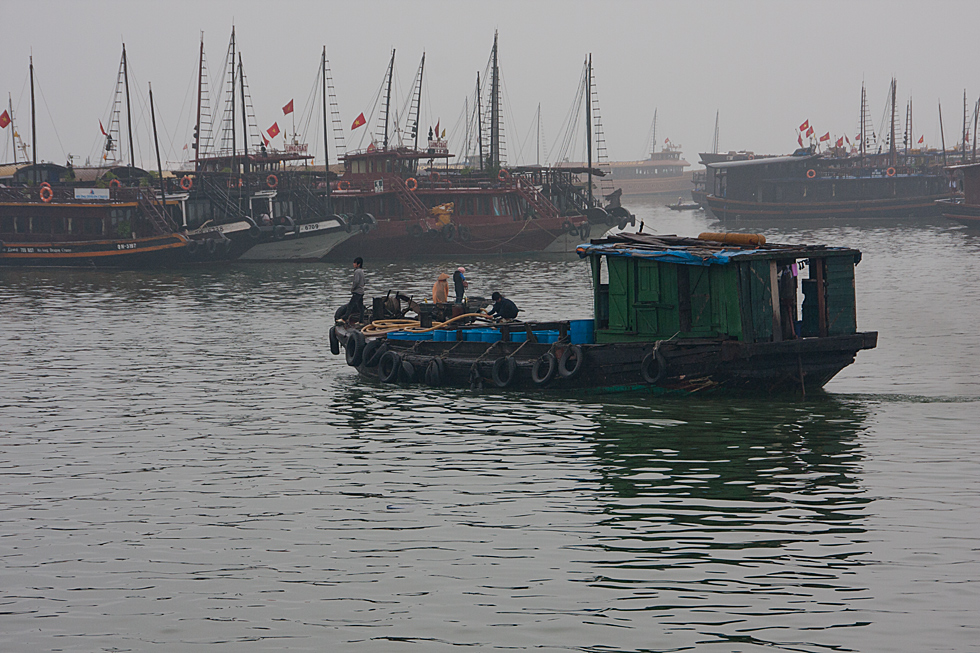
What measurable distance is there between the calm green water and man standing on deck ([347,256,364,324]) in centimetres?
179

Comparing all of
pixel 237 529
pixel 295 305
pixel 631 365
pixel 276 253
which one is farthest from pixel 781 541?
pixel 276 253

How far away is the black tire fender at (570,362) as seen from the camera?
1759 cm

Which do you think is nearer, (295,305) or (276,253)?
(295,305)

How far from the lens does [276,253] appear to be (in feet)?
195

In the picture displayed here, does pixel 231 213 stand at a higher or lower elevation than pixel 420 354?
higher

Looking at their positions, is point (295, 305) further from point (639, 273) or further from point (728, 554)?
point (728, 554)

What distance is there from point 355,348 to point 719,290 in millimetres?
8615

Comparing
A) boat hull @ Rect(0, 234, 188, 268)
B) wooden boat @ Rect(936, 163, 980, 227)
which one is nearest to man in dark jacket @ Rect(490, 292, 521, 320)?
boat hull @ Rect(0, 234, 188, 268)

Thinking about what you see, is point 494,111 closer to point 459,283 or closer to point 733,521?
point 459,283

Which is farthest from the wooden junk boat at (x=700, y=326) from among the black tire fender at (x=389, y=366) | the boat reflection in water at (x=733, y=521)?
the black tire fender at (x=389, y=366)

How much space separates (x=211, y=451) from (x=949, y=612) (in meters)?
10.7

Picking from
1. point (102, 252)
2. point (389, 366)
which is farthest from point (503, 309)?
point (102, 252)

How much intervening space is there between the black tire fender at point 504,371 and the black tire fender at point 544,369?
16.5 inches

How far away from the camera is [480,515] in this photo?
11.1m
